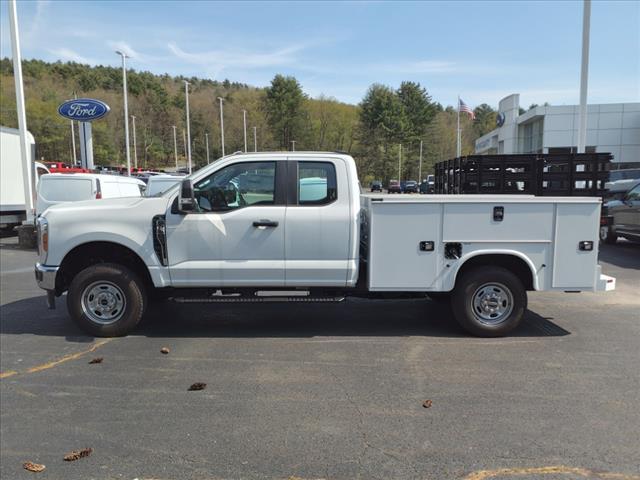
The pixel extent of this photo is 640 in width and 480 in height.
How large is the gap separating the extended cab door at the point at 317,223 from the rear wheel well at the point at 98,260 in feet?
5.88

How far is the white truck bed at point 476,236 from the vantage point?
18.8ft

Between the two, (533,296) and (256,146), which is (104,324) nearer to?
(533,296)

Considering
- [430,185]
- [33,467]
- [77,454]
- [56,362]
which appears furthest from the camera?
[430,185]

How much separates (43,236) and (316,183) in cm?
317

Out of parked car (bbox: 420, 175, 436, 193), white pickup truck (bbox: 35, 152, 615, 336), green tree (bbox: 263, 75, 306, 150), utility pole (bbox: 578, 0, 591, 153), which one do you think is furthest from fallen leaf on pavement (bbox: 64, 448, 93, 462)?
green tree (bbox: 263, 75, 306, 150)

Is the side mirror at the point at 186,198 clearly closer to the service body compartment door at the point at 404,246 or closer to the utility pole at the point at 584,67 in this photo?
the service body compartment door at the point at 404,246

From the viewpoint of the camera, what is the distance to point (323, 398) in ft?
14.1

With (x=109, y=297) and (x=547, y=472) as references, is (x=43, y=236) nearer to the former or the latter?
(x=109, y=297)

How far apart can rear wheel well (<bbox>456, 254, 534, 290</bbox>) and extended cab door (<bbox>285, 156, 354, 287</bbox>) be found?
4.65 feet

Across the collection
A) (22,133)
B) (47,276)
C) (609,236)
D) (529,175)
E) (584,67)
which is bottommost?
(609,236)

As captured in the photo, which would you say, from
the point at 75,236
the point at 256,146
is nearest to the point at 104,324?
the point at 75,236

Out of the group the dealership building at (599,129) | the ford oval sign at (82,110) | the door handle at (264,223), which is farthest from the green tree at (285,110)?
the door handle at (264,223)

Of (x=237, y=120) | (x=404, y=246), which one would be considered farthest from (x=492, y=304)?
(x=237, y=120)

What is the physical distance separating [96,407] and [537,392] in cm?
362
